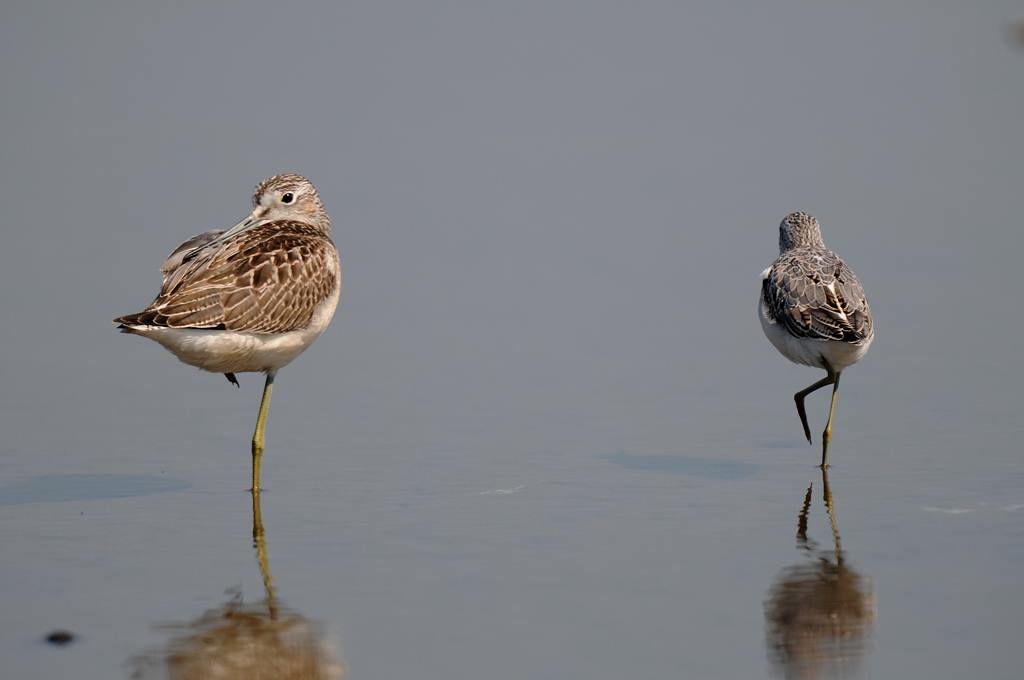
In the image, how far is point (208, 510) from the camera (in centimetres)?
1000

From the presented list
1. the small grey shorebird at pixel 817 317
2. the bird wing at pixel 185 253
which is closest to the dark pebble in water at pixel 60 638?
the bird wing at pixel 185 253

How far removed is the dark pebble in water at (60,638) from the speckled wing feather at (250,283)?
2.74 m

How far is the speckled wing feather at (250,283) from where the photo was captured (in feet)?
33.7

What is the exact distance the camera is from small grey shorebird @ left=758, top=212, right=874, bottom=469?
453 inches

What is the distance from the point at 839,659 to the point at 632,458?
3569mm

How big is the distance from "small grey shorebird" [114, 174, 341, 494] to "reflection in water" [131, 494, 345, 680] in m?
2.32

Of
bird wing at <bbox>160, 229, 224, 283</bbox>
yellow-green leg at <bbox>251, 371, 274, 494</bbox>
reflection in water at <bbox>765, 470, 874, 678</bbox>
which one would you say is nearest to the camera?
reflection in water at <bbox>765, 470, 874, 678</bbox>

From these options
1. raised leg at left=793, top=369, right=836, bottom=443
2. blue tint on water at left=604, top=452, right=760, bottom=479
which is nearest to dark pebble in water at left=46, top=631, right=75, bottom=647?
blue tint on water at left=604, top=452, right=760, bottom=479

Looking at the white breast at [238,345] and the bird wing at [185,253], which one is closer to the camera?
the white breast at [238,345]

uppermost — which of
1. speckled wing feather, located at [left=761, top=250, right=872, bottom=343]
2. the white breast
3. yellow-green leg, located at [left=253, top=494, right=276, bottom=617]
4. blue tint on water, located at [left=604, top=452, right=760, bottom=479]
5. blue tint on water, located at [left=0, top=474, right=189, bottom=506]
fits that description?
speckled wing feather, located at [left=761, top=250, right=872, bottom=343]

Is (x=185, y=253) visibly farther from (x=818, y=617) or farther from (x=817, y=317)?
(x=818, y=617)

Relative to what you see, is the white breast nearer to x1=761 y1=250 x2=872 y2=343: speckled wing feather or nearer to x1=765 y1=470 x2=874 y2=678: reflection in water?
x1=761 y1=250 x2=872 y2=343: speckled wing feather

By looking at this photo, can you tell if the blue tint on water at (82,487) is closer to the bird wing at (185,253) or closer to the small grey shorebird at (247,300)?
the small grey shorebird at (247,300)

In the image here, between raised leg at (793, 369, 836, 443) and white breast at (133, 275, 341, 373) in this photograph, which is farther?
raised leg at (793, 369, 836, 443)
